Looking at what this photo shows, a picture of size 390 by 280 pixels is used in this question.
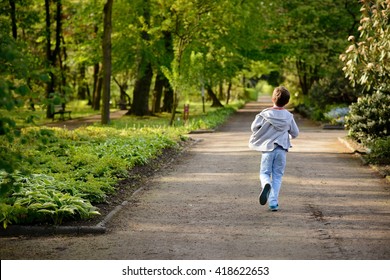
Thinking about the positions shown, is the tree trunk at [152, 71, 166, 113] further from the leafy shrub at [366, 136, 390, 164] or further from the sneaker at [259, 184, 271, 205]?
the sneaker at [259, 184, 271, 205]

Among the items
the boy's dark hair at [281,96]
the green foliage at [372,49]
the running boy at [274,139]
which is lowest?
the running boy at [274,139]

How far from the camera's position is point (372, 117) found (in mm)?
17656

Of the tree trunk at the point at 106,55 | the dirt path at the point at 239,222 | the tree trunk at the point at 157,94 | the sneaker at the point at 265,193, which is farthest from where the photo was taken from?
the tree trunk at the point at 157,94

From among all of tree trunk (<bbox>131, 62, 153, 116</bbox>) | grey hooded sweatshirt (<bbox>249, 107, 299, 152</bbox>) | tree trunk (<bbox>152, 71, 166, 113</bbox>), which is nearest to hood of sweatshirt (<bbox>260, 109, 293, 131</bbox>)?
grey hooded sweatshirt (<bbox>249, 107, 299, 152</bbox>)

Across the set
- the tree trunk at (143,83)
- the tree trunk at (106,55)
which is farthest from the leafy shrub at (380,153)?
the tree trunk at (143,83)

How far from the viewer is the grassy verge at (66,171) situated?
23.7 ft

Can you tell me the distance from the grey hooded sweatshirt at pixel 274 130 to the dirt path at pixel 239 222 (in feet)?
3.21

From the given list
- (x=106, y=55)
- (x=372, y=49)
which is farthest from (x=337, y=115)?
(x=372, y=49)

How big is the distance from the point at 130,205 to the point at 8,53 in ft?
16.4

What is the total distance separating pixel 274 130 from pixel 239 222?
1550 millimetres

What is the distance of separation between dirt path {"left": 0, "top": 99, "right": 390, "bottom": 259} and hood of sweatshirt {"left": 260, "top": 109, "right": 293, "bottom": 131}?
4.09ft

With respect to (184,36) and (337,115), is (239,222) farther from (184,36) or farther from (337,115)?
(337,115)

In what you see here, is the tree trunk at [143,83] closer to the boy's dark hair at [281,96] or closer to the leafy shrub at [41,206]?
the boy's dark hair at [281,96]

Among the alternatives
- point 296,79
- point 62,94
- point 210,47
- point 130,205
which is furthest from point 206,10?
point 296,79
